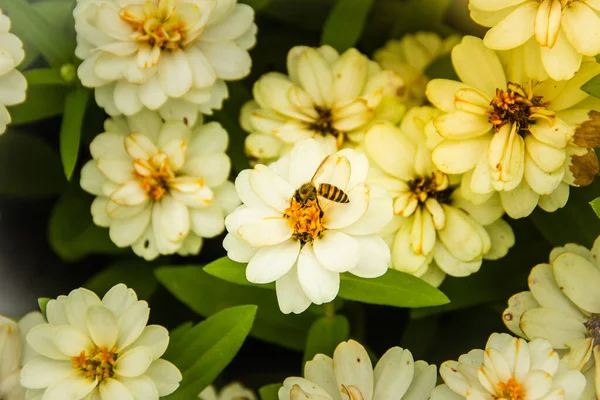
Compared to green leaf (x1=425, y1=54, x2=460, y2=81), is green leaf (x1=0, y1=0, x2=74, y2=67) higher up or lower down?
lower down

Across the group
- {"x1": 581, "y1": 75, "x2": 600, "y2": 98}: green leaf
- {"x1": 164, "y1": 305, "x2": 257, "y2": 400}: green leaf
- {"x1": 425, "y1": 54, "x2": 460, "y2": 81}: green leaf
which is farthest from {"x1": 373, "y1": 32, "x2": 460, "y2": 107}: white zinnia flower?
{"x1": 164, "y1": 305, "x2": 257, "y2": 400}: green leaf

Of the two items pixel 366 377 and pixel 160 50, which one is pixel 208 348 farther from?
pixel 160 50

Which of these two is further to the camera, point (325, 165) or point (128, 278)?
point (128, 278)

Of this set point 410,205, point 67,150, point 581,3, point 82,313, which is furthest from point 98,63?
point 581,3

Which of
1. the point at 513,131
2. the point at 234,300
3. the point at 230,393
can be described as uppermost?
the point at 513,131

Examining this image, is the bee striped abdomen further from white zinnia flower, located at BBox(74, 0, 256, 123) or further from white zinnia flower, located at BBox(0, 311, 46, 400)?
white zinnia flower, located at BBox(0, 311, 46, 400)

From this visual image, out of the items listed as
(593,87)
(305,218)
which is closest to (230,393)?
(305,218)

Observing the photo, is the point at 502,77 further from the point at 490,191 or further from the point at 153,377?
the point at 153,377

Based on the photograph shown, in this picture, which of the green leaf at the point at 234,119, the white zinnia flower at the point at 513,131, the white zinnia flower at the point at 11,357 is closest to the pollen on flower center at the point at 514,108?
the white zinnia flower at the point at 513,131

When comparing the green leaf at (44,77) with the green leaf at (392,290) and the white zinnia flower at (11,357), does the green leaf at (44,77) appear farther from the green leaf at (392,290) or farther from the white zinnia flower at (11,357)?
the green leaf at (392,290)
